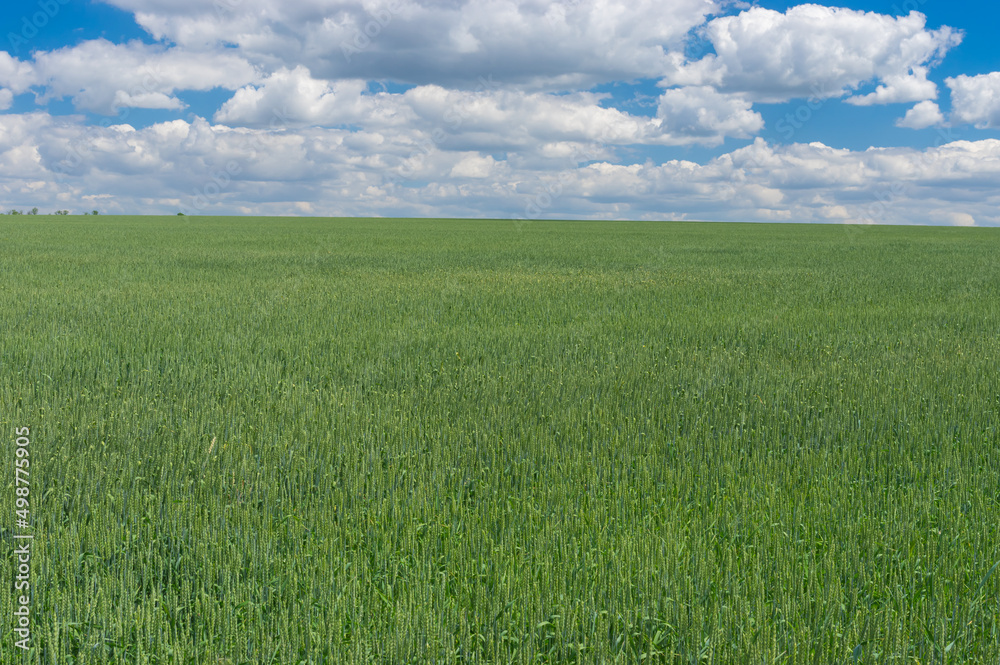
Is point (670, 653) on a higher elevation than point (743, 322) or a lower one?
lower

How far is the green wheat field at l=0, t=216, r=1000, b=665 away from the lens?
3.36 meters

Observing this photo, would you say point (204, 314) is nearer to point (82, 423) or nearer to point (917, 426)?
point (82, 423)

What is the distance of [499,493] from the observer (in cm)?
514

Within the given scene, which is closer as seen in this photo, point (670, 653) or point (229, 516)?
point (670, 653)

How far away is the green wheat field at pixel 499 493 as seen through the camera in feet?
11.0

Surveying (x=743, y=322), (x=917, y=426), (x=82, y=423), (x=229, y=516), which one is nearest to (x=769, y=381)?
(x=917, y=426)

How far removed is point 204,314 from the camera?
42.7 ft

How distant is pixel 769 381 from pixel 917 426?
203 cm

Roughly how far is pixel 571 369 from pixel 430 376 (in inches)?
74.5

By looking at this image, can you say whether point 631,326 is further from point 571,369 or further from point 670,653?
point 670,653

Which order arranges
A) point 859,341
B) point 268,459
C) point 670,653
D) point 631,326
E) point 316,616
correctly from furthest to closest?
1. point 631,326
2. point 859,341
3. point 268,459
4. point 316,616
5. point 670,653

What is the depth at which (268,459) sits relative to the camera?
5680 mm

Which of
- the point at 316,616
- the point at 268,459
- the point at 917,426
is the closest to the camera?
the point at 316,616

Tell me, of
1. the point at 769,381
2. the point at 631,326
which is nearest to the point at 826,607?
the point at 769,381
